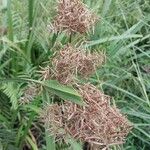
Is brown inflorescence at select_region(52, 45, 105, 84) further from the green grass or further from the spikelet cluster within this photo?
the green grass

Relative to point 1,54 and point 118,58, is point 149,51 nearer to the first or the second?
point 118,58

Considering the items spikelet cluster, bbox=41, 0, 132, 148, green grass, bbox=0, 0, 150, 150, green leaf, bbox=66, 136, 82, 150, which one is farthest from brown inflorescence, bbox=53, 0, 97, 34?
green leaf, bbox=66, 136, 82, 150

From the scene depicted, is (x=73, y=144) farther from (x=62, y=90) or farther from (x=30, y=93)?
(x=30, y=93)

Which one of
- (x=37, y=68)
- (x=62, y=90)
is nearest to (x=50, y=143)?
(x=62, y=90)

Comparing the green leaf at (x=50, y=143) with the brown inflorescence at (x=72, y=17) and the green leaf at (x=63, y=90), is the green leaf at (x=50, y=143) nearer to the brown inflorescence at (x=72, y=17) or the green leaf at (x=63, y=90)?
the green leaf at (x=63, y=90)

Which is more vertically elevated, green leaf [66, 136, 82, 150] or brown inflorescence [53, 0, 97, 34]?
brown inflorescence [53, 0, 97, 34]
